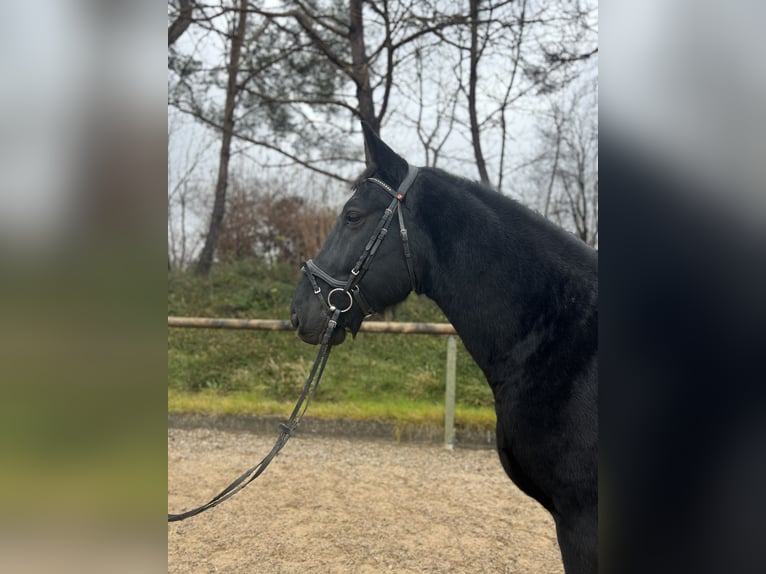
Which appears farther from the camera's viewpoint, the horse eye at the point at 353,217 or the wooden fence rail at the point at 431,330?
the wooden fence rail at the point at 431,330

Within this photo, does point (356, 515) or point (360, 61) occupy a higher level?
point (360, 61)

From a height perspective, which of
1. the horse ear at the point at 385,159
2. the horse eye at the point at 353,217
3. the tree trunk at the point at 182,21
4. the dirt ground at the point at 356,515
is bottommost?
the dirt ground at the point at 356,515

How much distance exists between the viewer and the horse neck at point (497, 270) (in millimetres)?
1749

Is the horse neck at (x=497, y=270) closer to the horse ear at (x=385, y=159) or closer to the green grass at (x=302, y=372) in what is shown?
the horse ear at (x=385, y=159)

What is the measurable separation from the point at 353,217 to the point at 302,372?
5.41 meters

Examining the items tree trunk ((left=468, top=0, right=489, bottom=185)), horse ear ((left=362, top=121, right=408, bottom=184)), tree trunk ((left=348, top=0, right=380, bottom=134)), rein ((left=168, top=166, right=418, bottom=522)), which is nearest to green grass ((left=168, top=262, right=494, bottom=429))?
tree trunk ((left=468, top=0, right=489, bottom=185))

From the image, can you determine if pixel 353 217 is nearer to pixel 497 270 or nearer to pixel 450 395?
pixel 497 270

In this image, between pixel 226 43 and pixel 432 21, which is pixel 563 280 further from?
pixel 226 43

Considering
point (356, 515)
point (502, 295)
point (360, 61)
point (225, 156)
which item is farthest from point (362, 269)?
point (225, 156)

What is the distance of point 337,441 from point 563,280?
4479 mm

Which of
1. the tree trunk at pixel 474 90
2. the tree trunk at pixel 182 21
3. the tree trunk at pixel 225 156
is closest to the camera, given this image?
the tree trunk at pixel 474 90

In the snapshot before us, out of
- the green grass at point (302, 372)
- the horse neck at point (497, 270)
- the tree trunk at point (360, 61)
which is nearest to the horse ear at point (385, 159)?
the horse neck at point (497, 270)

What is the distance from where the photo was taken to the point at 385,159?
2.09 metres
